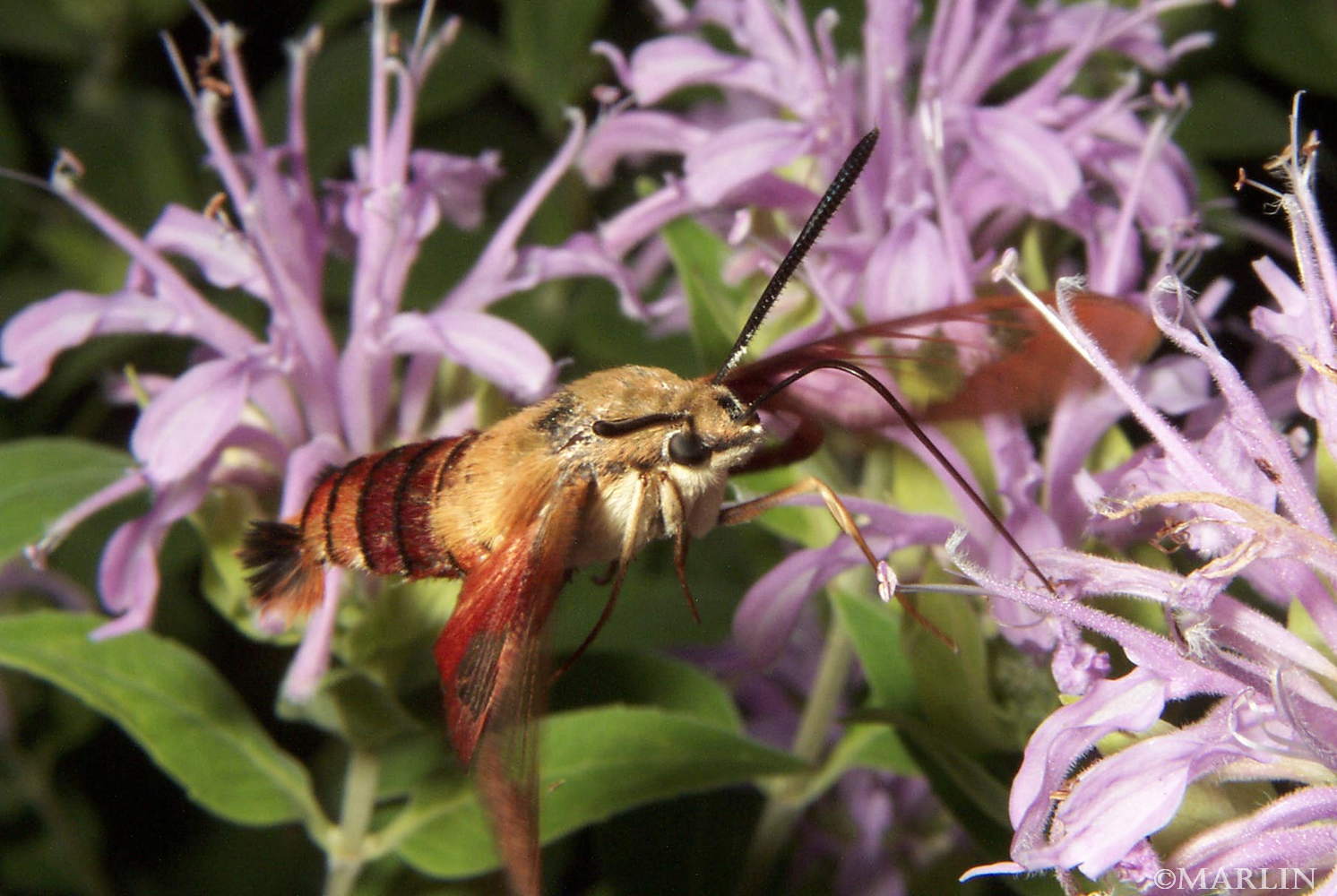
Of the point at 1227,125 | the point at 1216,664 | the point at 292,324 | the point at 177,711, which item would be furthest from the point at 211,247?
the point at 1227,125

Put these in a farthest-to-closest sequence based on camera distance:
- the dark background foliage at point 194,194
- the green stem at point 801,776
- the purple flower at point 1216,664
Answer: the dark background foliage at point 194,194 < the green stem at point 801,776 < the purple flower at point 1216,664

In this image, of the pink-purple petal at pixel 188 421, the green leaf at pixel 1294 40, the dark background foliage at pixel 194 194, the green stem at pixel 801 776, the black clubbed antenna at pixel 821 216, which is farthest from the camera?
the green leaf at pixel 1294 40

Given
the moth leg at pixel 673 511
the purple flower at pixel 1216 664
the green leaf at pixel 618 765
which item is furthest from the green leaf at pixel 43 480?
the purple flower at pixel 1216 664

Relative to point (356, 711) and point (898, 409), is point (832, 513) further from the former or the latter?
point (356, 711)

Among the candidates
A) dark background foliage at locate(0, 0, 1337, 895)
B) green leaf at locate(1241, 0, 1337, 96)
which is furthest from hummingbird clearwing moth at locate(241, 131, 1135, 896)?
green leaf at locate(1241, 0, 1337, 96)

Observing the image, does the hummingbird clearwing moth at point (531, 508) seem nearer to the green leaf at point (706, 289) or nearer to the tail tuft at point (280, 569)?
the tail tuft at point (280, 569)
